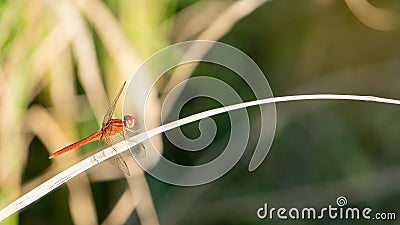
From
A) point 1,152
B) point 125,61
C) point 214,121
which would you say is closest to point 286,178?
point 214,121

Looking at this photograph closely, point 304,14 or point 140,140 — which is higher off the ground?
point 304,14

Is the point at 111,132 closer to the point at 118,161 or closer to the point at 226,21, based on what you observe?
the point at 118,161

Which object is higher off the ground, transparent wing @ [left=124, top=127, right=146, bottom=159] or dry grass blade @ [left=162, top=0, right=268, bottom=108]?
dry grass blade @ [left=162, top=0, right=268, bottom=108]

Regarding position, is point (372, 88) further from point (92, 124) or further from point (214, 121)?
point (92, 124)

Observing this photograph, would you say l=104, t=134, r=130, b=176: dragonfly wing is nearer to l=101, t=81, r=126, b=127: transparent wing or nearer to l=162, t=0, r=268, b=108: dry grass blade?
l=101, t=81, r=126, b=127: transparent wing

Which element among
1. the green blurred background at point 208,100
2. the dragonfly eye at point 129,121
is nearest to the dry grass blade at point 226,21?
the green blurred background at point 208,100

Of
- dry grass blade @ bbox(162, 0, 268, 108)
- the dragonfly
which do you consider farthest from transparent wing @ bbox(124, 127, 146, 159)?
Answer: dry grass blade @ bbox(162, 0, 268, 108)
